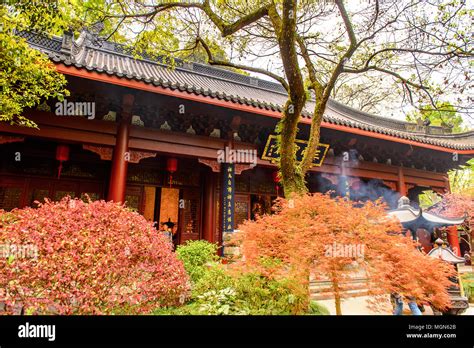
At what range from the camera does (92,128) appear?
526 centimetres

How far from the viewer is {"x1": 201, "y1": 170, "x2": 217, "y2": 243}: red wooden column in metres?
7.26

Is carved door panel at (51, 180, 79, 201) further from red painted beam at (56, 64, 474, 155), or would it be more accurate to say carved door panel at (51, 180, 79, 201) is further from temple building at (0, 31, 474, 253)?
red painted beam at (56, 64, 474, 155)

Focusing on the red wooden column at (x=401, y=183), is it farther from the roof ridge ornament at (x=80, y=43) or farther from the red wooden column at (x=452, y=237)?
the roof ridge ornament at (x=80, y=43)

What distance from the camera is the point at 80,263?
2416mm

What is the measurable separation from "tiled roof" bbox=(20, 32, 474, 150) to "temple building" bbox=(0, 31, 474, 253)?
0.15 feet

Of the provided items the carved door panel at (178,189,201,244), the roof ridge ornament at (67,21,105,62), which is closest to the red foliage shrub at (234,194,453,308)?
the carved door panel at (178,189,201,244)

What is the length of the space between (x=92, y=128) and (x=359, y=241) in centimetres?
480

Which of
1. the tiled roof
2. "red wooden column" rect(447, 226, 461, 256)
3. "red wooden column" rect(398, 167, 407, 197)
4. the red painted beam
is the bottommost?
"red wooden column" rect(447, 226, 461, 256)

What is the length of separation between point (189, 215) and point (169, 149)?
87.0 inches

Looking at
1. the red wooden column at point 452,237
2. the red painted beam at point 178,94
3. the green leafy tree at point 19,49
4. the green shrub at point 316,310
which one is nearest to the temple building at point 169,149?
the red painted beam at point 178,94

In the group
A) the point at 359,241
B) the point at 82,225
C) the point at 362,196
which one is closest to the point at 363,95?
the point at 362,196

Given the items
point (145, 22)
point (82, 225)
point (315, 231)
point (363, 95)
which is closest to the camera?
point (82, 225)

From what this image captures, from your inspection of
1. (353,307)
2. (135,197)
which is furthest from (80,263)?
(135,197)
